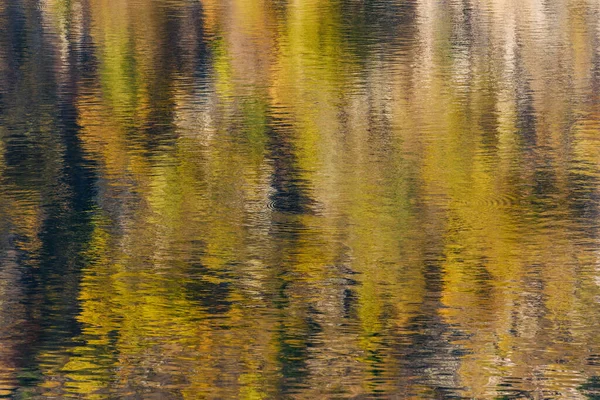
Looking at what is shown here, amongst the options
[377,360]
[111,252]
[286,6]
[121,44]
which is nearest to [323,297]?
[377,360]

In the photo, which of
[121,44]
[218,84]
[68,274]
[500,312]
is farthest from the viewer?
[121,44]

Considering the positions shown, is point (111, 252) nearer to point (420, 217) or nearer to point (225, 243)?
point (225, 243)

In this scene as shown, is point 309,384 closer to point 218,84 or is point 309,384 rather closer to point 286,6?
point 218,84

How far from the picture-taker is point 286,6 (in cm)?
851

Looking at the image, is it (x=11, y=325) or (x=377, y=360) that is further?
(x=11, y=325)

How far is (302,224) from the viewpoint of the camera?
10.7ft

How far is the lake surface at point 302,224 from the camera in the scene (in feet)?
7.74

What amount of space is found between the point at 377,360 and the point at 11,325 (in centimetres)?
82

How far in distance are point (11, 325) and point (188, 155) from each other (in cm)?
152

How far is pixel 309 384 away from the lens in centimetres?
226

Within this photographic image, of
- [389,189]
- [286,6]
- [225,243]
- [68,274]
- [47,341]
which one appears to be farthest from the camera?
[286,6]

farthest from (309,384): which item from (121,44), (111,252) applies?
(121,44)

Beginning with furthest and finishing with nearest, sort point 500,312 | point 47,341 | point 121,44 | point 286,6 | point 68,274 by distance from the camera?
point 286,6
point 121,44
point 68,274
point 500,312
point 47,341

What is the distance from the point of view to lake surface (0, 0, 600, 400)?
7.74ft
